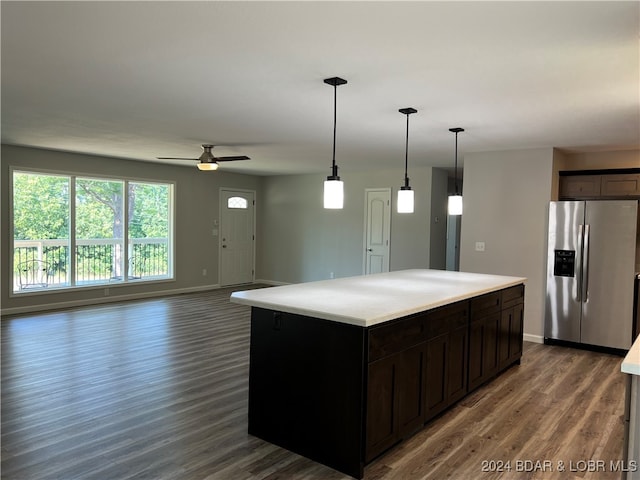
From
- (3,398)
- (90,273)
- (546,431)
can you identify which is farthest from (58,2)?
(90,273)

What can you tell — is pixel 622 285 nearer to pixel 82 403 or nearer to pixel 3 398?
pixel 82 403

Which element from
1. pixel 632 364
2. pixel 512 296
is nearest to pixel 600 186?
pixel 512 296

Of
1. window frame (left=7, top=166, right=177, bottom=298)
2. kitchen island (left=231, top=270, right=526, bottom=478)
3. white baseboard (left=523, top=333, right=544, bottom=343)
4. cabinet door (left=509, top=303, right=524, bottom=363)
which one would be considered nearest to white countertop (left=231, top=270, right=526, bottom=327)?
kitchen island (left=231, top=270, right=526, bottom=478)

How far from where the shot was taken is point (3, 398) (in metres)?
3.50

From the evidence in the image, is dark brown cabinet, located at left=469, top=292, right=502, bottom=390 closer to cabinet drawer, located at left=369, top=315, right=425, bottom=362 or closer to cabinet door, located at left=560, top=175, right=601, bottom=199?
cabinet drawer, located at left=369, top=315, right=425, bottom=362

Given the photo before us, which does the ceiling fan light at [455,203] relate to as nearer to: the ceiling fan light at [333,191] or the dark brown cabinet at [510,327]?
the dark brown cabinet at [510,327]

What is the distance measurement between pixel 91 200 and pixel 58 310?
180cm

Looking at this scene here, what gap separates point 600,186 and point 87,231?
24.2ft

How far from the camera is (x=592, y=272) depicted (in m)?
5.25

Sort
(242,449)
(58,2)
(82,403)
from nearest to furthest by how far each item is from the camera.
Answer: (58,2) → (242,449) → (82,403)

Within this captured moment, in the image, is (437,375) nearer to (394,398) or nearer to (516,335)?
(394,398)

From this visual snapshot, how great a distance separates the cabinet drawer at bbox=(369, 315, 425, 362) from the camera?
2.58 meters

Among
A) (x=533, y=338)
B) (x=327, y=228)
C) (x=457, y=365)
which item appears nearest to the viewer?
(x=457, y=365)

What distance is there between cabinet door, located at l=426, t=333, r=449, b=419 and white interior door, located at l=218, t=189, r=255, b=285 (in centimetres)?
678
